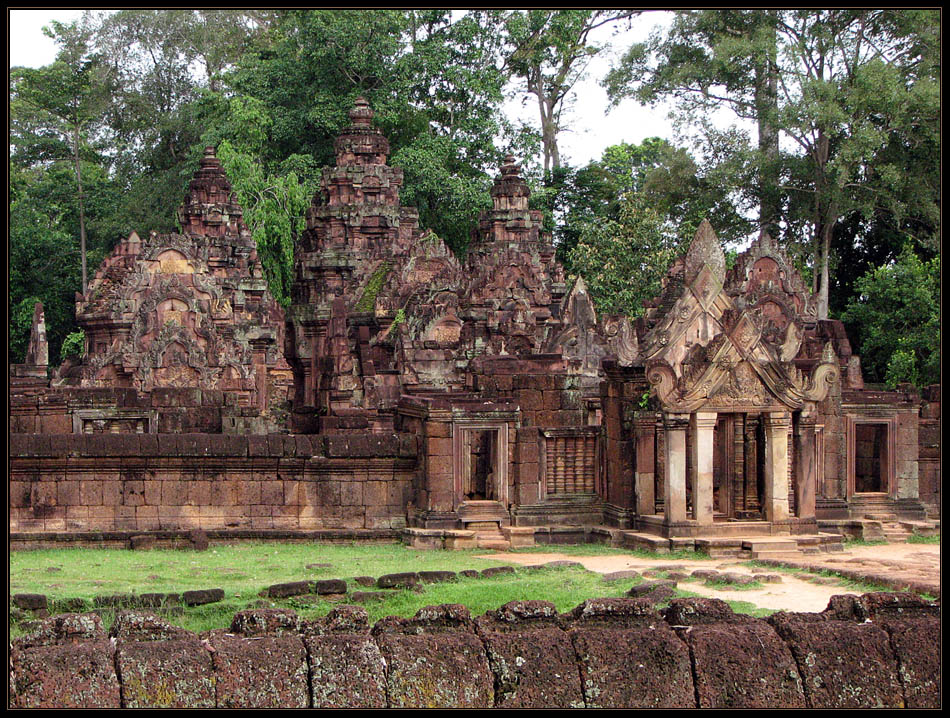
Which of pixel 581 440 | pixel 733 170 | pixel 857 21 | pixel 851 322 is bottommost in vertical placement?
pixel 581 440

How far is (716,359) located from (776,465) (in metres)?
1.33

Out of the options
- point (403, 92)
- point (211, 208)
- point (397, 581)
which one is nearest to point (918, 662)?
point (397, 581)

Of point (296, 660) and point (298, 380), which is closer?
point (296, 660)

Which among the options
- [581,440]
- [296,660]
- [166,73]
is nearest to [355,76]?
[166,73]

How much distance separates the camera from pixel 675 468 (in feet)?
49.4

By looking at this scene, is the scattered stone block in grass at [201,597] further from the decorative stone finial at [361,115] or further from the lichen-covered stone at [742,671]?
the decorative stone finial at [361,115]

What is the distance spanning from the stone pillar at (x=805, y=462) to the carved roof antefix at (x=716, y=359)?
214 millimetres

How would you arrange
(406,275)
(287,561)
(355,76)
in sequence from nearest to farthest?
(287,561) < (406,275) < (355,76)

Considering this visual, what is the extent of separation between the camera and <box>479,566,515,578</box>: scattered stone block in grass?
12.8 meters

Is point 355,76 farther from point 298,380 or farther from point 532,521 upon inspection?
point 532,521

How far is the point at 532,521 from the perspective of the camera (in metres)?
16.0

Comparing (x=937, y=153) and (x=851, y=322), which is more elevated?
Result: (x=937, y=153)

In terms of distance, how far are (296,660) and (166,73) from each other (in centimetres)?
4906

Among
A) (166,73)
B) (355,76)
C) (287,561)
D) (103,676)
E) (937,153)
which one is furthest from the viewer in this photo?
(166,73)
